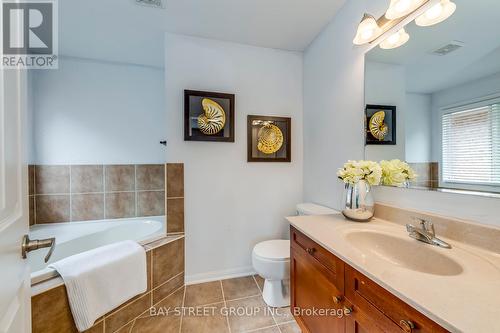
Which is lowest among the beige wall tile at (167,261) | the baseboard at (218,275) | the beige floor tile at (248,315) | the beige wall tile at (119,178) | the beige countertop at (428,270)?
the beige floor tile at (248,315)

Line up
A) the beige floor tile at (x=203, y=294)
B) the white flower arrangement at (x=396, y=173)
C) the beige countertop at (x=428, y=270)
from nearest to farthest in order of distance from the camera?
1. the beige countertop at (x=428, y=270)
2. the white flower arrangement at (x=396, y=173)
3. the beige floor tile at (x=203, y=294)

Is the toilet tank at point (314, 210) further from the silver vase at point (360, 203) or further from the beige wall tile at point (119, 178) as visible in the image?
the beige wall tile at point (119, 178)

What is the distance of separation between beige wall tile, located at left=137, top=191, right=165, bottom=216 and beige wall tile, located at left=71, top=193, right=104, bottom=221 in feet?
1.36

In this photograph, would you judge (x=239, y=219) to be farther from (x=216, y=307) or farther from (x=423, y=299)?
(x=423, y=299)

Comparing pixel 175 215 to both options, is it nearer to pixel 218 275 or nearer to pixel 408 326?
pixel 218 275

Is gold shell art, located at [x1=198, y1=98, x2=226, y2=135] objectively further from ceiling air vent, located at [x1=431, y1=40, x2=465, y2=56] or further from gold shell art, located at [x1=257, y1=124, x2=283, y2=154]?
ceiling air vent, located at [x1=431, y1=40, x2=465, y2=56]

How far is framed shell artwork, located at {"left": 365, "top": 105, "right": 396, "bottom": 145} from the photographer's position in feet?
4.40

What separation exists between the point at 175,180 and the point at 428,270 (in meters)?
1.89

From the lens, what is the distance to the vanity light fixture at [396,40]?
123cm

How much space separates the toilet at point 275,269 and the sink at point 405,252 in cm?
57

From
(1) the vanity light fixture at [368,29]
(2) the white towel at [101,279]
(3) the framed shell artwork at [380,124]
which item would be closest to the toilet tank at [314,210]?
(3) the framed shell artwork at [380,124]

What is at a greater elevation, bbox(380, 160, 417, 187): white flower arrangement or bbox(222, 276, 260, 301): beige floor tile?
bbox(380, 160, 417, 187): white flower arrangement

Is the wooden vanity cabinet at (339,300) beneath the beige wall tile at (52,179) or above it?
Result: beneath

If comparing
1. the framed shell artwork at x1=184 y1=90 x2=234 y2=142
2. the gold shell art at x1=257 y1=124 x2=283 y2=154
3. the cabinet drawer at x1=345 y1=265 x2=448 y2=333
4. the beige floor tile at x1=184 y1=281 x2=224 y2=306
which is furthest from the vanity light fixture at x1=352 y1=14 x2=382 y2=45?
the beige floor tile at x1=184 y1=281 x2=224 y2=306
